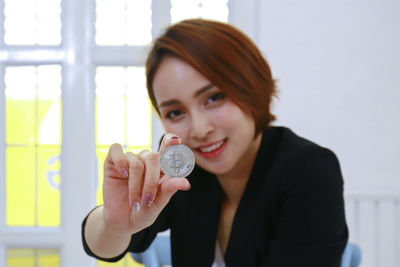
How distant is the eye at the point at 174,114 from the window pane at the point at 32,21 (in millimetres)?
1952

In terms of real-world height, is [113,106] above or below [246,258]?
above

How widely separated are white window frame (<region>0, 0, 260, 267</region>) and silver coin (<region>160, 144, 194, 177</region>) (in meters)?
2.05

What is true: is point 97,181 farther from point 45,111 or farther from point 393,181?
point 393,181

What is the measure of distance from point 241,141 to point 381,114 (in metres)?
1.65

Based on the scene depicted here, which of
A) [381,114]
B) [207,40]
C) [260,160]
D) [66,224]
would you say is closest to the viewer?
[207,40]

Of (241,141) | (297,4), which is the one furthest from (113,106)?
(241,141)

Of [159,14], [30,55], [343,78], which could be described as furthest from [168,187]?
[30,55]

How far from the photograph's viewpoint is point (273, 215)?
1052mm

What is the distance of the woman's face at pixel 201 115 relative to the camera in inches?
38.9

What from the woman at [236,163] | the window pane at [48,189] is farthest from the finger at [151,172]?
the window pane at [48,189]

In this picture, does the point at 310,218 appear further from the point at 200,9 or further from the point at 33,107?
the point at 33,107

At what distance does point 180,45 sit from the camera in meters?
1.01

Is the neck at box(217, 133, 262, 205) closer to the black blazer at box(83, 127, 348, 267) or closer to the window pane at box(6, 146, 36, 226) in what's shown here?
the black blazer at box(83, 127, 348, 267)

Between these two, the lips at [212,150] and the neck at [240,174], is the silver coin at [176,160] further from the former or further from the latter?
the neck at [240,174]
